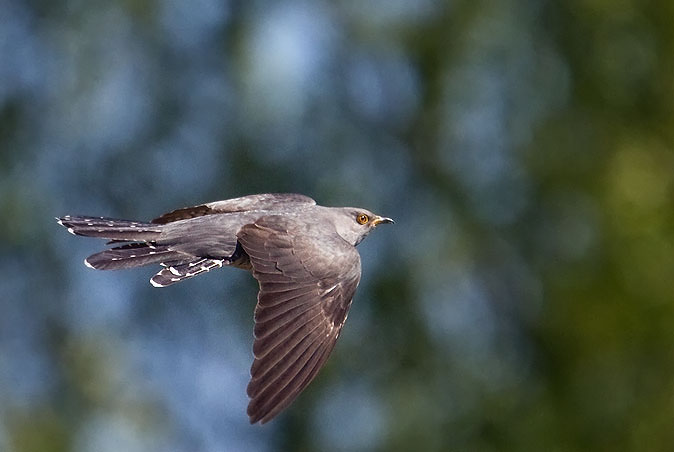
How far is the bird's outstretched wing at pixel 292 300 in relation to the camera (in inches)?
261

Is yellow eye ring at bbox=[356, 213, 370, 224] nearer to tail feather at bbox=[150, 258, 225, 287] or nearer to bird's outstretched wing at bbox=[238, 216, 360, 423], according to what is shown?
bird's outstretched wing at bbox=[238, 216, 360, 423]

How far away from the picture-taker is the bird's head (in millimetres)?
8703

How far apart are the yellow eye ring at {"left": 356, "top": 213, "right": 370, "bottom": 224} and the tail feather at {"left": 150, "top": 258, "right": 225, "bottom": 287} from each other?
1276mm

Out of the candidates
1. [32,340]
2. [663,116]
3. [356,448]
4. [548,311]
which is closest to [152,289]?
[32,340]

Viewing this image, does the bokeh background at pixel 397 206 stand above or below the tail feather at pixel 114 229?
Result: below

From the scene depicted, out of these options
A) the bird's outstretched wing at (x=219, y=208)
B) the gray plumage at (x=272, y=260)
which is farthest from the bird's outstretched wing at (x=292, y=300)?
the bird's outstretched wing at (x=219, y=208)

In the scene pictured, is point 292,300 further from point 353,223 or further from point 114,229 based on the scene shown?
point 353,223

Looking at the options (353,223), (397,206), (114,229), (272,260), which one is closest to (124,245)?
(114,229)

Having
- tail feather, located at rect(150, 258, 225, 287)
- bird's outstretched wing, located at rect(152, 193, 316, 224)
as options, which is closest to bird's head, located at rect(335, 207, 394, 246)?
bird's outstretched wing, located at rect(152, 193, 316, 224)

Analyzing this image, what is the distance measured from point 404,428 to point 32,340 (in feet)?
17.7

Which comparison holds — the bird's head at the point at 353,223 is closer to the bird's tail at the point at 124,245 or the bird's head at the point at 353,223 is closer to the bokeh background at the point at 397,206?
the bird's tail at the point at 124,245

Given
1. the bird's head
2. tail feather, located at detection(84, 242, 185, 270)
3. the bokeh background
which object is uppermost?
tail feather, located at detection(84, 242, 185, 270)

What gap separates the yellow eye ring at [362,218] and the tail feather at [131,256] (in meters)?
1.45

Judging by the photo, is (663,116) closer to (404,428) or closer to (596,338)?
(596,338)
